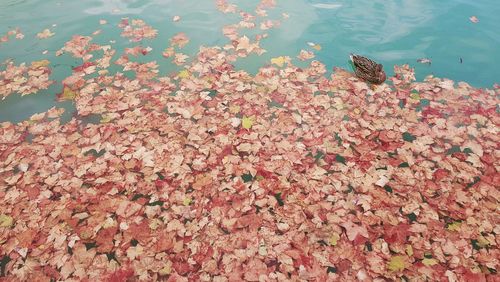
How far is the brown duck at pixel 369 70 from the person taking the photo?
5.41m

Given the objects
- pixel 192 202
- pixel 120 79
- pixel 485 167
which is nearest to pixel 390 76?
Result: pixel 485 167

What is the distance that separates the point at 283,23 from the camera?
7.09m

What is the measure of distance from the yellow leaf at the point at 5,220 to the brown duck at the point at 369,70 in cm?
554

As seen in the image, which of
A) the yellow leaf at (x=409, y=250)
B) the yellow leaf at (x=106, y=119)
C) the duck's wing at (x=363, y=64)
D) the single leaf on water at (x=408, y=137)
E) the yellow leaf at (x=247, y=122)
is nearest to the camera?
the yellow leaf at (x=409, y=250)

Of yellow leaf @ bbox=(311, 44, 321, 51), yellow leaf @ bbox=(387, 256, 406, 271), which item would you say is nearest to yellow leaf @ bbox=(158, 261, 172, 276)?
yellow leaf @ bbox=(387, 256, 406, 271)

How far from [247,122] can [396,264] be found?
2.71 meters

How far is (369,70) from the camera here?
5.44m

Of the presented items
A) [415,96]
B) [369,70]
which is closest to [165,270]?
[369,70]

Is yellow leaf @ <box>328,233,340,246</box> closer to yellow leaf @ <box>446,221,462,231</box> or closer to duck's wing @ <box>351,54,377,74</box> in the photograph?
yellow leaf @ <box>446,221,462,231</box>

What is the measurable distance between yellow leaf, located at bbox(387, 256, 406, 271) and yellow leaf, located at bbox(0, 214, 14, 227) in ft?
14.1

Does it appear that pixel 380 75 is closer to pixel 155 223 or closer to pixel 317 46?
pixel 317 46

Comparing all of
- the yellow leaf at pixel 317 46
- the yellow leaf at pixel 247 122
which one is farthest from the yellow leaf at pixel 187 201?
the yellow leaf at pixel 317 46

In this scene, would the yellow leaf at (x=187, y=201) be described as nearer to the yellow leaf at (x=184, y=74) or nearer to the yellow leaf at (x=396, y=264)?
the yellow leaf at (x=396, y=264)

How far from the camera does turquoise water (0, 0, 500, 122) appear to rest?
19.3ft
